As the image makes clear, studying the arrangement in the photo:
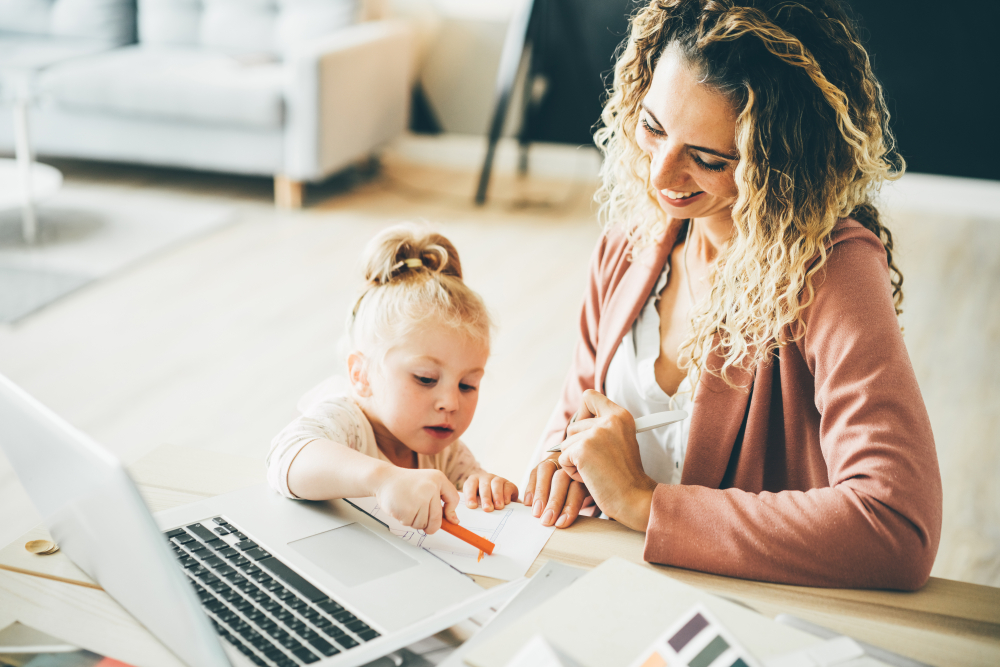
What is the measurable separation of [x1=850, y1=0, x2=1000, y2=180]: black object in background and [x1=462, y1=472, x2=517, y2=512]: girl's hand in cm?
346

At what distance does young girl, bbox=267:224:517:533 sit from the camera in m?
0.94

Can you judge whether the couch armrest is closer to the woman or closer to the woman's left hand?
the woman

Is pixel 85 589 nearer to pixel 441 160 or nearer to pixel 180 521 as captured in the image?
pixel 180 521


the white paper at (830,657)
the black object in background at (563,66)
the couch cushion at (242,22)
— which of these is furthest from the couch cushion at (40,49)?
the white paper at (830,657)

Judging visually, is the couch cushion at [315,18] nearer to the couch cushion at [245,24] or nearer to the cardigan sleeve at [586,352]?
the couch cushion at [245,24]

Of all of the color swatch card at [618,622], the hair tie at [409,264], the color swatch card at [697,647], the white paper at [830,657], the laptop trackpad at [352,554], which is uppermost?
the hair tie at [409,264]

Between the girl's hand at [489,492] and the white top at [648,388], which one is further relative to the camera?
the white top at [648,388]

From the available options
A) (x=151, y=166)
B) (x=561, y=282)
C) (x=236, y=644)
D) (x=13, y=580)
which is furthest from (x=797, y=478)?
(x=151, y=166)

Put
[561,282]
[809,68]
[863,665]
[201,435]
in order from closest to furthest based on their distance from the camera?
[863,665] → [809,68] → [201,435] → [561,282]

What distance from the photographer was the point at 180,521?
721mm

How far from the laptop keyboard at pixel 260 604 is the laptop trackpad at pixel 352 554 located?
0.09 feet

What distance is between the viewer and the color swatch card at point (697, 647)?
0.50 metres

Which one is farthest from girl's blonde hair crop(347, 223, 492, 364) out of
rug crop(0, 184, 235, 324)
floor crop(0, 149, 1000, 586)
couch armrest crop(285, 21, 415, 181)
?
couch armrest crop(285, 21, 415, 181)

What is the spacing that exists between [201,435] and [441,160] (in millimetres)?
2886
